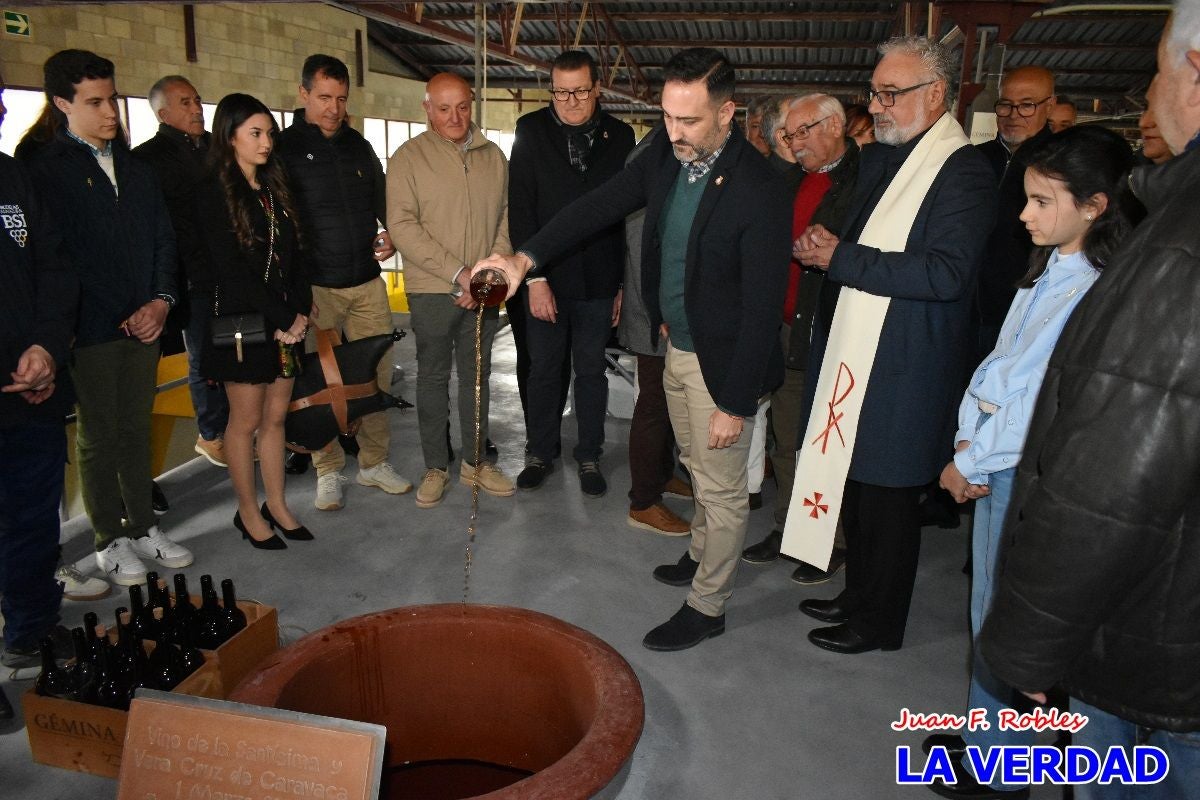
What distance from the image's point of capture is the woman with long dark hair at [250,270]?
2.96 m

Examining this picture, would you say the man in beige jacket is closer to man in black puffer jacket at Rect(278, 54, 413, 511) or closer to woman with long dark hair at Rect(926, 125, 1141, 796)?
man in black puffer jacket at Rect(278, 54, 413, 511)

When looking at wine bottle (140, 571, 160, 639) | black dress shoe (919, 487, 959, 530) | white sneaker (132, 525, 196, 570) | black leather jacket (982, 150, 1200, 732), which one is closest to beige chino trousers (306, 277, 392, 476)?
white sneaker (132, 525, 196, 570)

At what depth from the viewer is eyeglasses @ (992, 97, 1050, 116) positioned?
3564mm

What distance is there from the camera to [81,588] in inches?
116

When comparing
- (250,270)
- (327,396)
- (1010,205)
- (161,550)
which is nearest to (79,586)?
(161,550)

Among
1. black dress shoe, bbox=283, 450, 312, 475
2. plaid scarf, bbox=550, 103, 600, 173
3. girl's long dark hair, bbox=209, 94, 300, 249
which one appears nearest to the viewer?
girl's long dark hair, bbox=209, 94, 300, 249

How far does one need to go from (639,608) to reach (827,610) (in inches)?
26.2

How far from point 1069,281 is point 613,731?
4.58 feet

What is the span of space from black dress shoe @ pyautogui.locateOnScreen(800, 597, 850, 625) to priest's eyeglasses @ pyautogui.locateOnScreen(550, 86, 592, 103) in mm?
2293

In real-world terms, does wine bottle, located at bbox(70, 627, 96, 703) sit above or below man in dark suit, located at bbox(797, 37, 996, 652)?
below

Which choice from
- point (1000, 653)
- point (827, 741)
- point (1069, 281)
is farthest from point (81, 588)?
point (1069, 281)

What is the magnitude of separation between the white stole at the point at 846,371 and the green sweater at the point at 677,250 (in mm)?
455

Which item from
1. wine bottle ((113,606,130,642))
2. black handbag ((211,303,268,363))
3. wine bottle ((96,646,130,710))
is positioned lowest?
wine bottle ((96,646,130,710))

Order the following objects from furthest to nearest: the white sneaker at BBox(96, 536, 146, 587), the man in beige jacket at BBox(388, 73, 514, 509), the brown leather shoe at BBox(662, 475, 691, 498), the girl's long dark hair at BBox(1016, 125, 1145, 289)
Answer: the brown leather shoe at BBox(662, 475, 691, 498) → the man in beige jacket at BBox(388, 73, 514, 509) → the white sneaker at BBox(96, 536, 146, 587) → the girl's long dark hair at BBox(1016, 125, 1145, 289)
